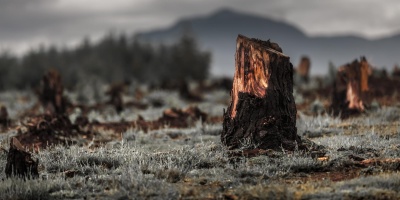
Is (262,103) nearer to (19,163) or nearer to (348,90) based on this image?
(19,163)

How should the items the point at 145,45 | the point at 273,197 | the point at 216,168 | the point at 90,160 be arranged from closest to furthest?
the point at 273,197 < the point at 216,168 < the point at 90,160 < the point at 145,45

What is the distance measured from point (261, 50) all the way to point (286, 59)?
39 cm

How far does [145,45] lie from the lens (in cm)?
6228

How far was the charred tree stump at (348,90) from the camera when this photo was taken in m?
14.4

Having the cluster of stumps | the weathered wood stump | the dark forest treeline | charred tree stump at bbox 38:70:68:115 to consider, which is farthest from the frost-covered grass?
the dark forest treeline

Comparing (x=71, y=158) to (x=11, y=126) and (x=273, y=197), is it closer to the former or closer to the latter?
(x=273, y=197)

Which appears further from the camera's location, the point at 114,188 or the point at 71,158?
the point at 71,158

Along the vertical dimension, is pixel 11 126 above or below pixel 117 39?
below

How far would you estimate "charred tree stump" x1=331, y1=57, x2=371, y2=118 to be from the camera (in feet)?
47.2

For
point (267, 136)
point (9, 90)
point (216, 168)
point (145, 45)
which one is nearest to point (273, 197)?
point (216, 168)

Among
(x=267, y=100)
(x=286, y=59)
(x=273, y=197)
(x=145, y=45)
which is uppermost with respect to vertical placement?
(x=145, y=45)

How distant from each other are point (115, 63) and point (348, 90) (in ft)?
137

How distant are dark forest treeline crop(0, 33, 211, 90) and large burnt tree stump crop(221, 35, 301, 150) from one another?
1004 inches

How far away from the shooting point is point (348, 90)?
14.4 m
